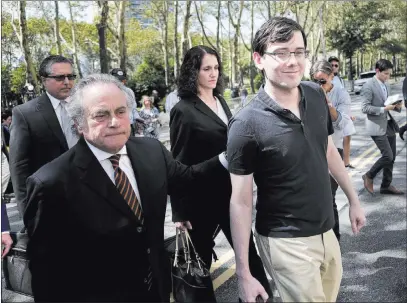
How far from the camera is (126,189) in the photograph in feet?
5.94

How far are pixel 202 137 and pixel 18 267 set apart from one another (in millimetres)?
1293

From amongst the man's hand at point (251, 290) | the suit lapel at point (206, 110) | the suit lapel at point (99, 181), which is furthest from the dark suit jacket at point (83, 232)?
the suit lapel at point (206, 110)

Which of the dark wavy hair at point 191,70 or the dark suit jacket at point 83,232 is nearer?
the dark suit jacket at point 83,232

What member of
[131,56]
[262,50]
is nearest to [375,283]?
[262,50]

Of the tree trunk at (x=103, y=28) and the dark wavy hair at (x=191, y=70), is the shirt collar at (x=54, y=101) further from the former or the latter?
the tree trunk at (x=103, y=28)

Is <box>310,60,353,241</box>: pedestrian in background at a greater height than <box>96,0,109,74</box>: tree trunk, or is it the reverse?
<box>96,0,109,74</box>: tree trunk

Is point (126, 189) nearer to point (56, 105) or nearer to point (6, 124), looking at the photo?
point (56, 105)

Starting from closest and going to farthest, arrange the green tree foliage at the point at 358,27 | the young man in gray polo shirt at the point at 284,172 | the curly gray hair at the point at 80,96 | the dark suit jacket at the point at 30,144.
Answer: the curly gray hair at the point at 80,96 → the young man in gray polo shirt at the point at 284,172 → the dark suit jacket at the point at 30,144 → the green tree foliage at the point at 358,27

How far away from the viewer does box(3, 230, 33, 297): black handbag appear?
247 centimetres

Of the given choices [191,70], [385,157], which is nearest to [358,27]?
[385,157]

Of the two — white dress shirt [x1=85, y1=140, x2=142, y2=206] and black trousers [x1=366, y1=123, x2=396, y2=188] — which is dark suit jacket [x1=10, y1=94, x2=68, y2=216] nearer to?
white dress shirt [x1=85, y1=140, x2=142, y2=206]

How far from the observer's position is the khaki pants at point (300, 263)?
1.95 metres

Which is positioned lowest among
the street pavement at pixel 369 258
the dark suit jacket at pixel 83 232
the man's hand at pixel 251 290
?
the street pavement at pixel 369 258

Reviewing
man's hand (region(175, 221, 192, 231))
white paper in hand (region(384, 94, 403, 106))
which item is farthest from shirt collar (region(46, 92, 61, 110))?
white paper in hand (region(384, 94, 403, 106))
